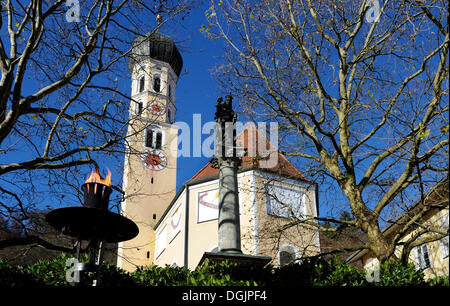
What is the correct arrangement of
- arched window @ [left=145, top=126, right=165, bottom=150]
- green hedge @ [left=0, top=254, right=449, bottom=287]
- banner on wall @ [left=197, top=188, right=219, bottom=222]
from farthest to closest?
1. banner on wall @ [left=197, top=188, right=219, bottom=222]
2. arched window @ [left=145, top=126, right=165, bottom=150]
3. green hedge @ [left=0, top=254, right=449, bottom=287]

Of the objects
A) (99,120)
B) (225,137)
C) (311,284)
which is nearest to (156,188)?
(225,137)

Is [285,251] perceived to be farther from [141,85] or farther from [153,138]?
[141,85]

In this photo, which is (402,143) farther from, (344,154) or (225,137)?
(225,137)

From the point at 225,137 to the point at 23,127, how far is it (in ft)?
16.3

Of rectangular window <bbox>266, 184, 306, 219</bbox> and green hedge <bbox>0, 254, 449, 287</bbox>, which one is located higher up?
rectangular window <bbox>266, 184, 306, 219</bbox>

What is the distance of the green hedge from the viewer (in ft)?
21.6

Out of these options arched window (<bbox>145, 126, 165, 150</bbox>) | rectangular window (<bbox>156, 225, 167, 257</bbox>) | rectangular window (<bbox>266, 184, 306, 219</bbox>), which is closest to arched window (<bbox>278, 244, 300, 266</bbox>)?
rectangular window (<bbox>266, 184, 306, 219</bbox>)

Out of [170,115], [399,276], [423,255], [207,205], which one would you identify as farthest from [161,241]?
[399,276]

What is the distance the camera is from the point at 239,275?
23.8 ft

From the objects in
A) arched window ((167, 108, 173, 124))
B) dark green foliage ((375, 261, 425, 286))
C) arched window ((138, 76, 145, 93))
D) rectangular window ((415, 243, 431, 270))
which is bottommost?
dark green foliage ((375, 261, 425, 286))

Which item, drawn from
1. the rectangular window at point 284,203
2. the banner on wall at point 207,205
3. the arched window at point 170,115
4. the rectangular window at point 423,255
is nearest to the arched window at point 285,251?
the rectangular window at point 284,203

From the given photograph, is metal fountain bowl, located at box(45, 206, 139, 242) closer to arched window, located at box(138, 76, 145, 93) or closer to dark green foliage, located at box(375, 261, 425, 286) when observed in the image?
dark green foliage, located at box(375, 261, 425, 286)

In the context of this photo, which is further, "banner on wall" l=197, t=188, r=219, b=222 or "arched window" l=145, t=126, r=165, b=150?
"banner on wall" l=197, t=188, r=219, b=222
